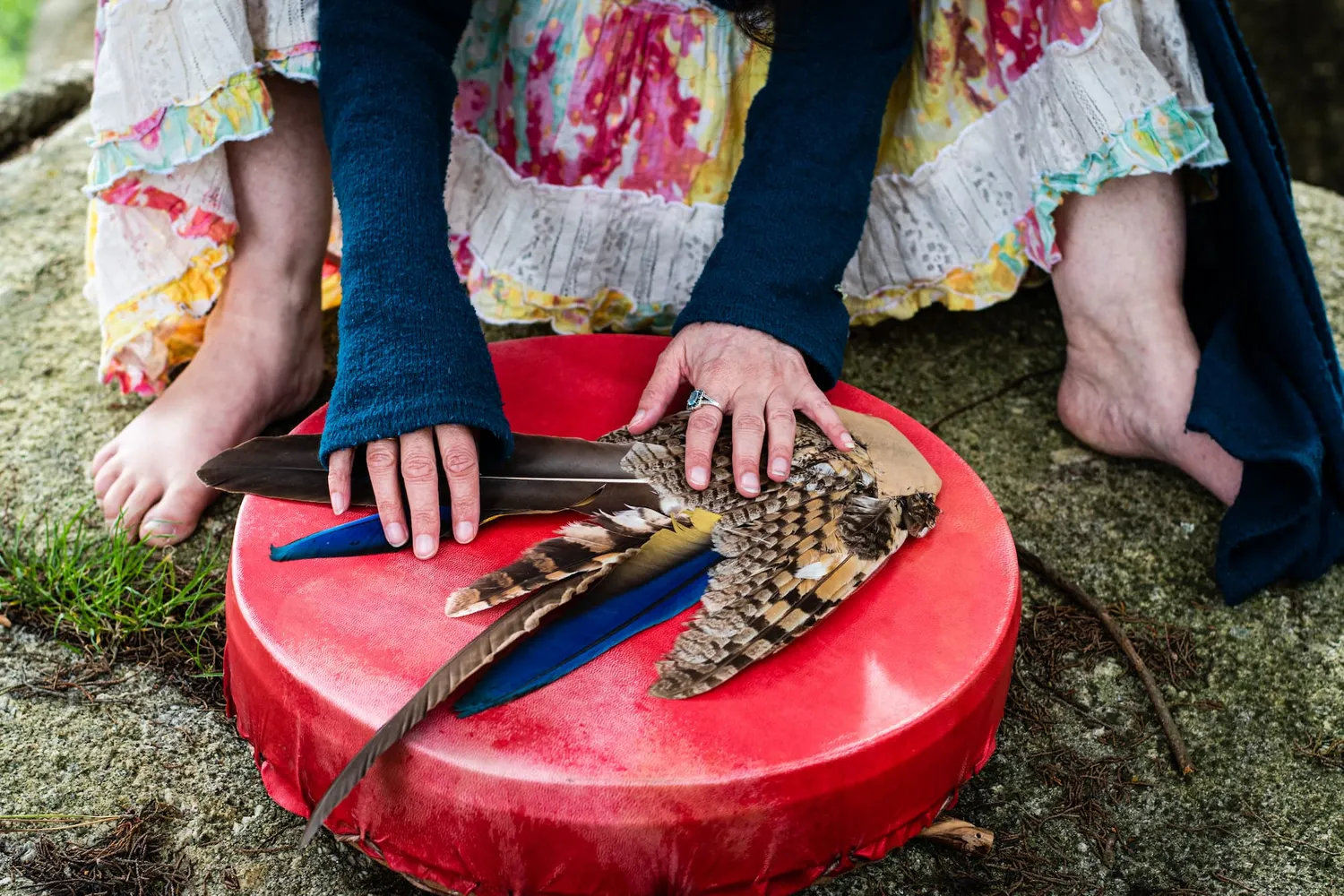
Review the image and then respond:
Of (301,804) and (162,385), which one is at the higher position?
(162,385)

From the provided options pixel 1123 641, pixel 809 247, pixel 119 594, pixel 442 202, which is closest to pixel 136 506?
pixel 119 594

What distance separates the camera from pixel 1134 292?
152 centimetres

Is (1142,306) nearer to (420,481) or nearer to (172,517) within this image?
(420,481)

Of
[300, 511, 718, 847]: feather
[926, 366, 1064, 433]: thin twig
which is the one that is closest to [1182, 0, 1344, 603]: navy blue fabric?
[926, 366, 1064, 433]: thin twig

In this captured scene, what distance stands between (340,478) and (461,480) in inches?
5.3

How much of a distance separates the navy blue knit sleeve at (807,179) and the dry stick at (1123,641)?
0.43 m

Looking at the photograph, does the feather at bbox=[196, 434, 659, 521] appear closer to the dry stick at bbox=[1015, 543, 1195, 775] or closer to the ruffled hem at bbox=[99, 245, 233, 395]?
the ruffled hem at bbox=[99, 245, 233, 395]

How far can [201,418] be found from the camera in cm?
147

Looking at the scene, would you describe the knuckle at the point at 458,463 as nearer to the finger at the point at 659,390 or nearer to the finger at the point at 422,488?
the finger at the point at 422,488

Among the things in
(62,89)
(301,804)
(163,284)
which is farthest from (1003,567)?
(62,89)

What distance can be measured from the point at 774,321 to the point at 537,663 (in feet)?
1.77

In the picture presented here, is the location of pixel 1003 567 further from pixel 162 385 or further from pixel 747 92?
pixel 162 385

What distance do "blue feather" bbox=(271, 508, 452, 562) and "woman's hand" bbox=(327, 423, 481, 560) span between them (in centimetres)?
2

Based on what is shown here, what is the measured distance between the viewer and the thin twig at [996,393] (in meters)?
1.72
